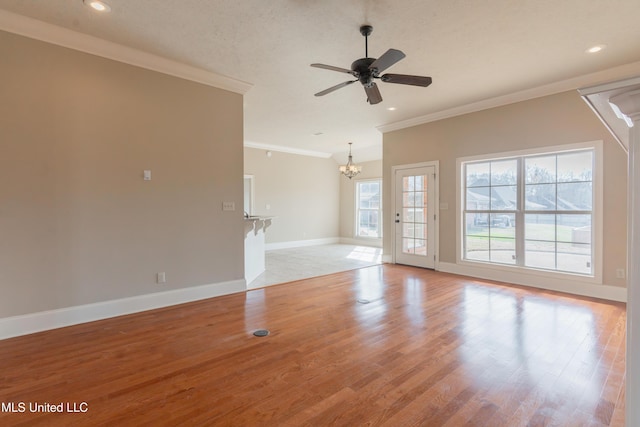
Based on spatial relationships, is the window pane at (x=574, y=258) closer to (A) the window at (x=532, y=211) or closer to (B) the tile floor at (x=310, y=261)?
(A) the window at (x=532, y=211)

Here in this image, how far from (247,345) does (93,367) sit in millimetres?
1153

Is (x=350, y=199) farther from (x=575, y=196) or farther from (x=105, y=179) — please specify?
(x=105, y=179)

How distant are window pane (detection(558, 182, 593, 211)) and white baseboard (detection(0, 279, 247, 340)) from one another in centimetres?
488

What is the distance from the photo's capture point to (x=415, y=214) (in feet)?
20.2

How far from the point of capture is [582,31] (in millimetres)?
3012

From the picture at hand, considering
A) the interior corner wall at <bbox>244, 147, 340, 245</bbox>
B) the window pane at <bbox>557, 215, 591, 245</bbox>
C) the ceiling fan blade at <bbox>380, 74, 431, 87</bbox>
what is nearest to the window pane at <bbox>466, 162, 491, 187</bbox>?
the window pane at <bbox>557, 215, 591, 245</bbox>

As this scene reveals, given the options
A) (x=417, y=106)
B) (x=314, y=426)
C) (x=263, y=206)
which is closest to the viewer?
(x=314, y=426)

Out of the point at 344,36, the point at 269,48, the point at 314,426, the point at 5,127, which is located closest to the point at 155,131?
the point at 5,127

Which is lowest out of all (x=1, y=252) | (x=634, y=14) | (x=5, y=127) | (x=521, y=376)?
(x=521, y=376)

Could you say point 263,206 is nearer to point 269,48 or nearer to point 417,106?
point 417,106

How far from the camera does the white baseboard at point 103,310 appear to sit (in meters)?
2.90

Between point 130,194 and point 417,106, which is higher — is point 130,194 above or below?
below

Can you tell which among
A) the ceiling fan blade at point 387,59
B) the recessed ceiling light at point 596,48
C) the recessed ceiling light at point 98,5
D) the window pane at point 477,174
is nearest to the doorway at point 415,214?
the window pane at point 477,174

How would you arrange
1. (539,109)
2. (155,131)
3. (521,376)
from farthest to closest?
(539,109) → (155,131) → (521,376)
